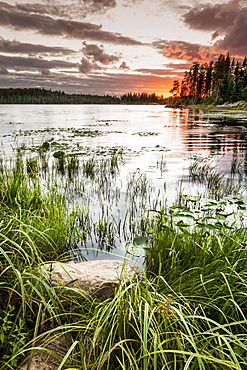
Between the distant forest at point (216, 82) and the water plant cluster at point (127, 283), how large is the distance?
52.9 metres

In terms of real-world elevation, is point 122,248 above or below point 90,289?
below

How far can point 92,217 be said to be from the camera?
16.4 ft

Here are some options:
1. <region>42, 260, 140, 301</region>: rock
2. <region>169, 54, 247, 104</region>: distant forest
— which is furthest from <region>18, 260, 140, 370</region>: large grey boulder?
<region>169, 54, 247, 104</region>: distant forest

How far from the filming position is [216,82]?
65125 millimetres

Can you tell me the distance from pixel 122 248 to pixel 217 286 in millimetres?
2023

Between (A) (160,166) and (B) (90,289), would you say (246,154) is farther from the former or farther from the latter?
(B) (90,289)

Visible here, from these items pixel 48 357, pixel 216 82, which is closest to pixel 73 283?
pixel 48 357

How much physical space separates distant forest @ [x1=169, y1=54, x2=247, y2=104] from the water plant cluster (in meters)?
52.9

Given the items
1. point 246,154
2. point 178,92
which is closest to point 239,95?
point 178,92

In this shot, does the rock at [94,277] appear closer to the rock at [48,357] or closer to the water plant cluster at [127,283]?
the water plant cluster at [127,283]

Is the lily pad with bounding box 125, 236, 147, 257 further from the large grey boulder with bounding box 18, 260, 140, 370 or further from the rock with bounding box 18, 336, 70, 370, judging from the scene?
the rock with bounding box 18, 336, 70, 370

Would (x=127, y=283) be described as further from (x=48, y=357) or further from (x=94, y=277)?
(x=48, y=357)

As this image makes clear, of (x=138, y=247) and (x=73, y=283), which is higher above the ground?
(x=73, y=283)

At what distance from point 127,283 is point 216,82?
239 feet
